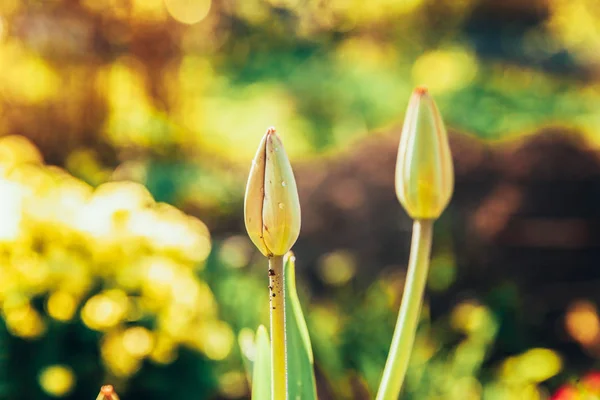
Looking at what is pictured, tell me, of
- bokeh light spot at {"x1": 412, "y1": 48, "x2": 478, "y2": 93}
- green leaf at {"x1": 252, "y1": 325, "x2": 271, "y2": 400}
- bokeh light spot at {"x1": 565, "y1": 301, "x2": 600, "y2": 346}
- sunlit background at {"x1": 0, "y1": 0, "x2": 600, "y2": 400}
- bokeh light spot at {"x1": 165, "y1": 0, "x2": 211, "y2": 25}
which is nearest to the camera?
green leaf at {"x1": 252, "y1": 325, "x2": 271, "y2": 400}

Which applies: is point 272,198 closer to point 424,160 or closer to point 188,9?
point 424,160

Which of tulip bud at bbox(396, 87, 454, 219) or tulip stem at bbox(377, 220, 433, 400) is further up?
tulip bud at bbox(396, 87, 454, 219)

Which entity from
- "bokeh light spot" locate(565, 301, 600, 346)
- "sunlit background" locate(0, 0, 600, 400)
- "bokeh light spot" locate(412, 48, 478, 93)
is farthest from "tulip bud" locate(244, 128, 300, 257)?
"bokeh light spot" locate(412, 48, 478, 93)

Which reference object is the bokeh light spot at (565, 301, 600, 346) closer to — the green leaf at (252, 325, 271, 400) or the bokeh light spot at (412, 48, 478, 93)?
the green leaf at (252, 325, 271, 400)

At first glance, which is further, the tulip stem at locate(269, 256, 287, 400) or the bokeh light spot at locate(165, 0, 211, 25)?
the bokeh light spot at locate(165, 0, 211, 25)

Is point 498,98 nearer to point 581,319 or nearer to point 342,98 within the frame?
point 342,98

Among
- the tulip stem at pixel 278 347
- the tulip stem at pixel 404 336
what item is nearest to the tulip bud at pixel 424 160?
the tulip stem at pixel 404 336

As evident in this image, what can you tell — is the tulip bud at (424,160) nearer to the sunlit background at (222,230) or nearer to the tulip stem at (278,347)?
the tulip stem at (278,347)

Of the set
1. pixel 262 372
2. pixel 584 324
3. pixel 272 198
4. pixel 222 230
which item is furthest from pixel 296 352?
pixel 222 230
